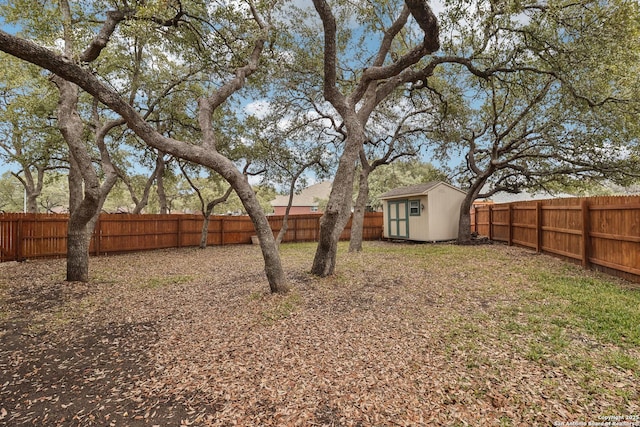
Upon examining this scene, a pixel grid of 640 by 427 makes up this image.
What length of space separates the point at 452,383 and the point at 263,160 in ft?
37.5

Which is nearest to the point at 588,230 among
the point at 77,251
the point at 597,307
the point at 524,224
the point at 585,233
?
the point at 585,233

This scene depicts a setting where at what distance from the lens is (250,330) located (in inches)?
155

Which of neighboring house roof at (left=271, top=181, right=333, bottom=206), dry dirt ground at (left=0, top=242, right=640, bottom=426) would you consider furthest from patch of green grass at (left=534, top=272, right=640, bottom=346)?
neighboring house roof at (left=271, top=181, right=333, bottom=206)

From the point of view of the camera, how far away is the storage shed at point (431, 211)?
44.7ft

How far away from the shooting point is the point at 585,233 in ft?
22.1

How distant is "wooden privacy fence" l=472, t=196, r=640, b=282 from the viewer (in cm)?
561

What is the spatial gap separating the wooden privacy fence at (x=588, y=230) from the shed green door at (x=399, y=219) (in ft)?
16.5

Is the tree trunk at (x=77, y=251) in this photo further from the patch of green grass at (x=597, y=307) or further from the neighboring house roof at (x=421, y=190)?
the neighboring house roof at (x=421, y=190)

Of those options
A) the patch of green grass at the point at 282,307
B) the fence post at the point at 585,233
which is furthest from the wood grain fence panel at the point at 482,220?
the patch of green grass at the point at 282,307

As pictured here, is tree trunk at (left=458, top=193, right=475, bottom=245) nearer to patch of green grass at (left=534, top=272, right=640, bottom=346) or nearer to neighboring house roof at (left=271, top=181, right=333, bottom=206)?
patch of green grass at (left=534, top=272, right=640, bottom=346)

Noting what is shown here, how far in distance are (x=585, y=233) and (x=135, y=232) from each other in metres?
14.3

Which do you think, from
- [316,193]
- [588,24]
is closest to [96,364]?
[588,24]

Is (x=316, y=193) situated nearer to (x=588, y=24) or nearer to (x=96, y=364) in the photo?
(x=588, y=24)

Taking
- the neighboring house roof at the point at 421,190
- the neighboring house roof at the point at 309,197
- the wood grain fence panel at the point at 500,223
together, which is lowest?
the wood grain fence panel at the point at 500,223
